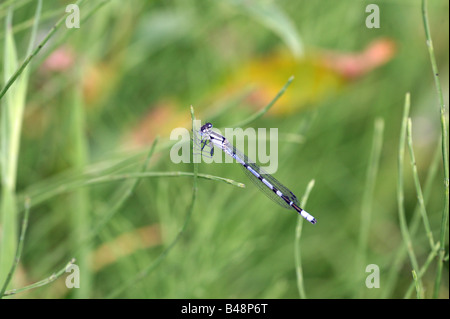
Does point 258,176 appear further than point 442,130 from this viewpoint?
Yes

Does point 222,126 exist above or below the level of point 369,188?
above

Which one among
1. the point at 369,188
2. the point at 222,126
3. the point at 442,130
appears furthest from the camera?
the point at 222,126

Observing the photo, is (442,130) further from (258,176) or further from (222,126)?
(222,126)

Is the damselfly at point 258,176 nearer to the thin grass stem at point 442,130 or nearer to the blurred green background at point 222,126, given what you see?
the blurred green background at point 222,126

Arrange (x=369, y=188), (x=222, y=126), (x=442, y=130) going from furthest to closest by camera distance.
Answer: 1. (x=222, y=126)
2. (x=369, y=188)
3. (x=442, y=130)

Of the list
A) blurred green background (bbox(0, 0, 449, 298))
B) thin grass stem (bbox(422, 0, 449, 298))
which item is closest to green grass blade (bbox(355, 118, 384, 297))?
blurred green background (bbox(0, 0, 449, 298))

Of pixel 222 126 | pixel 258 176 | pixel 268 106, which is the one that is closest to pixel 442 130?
pixel 268 106
